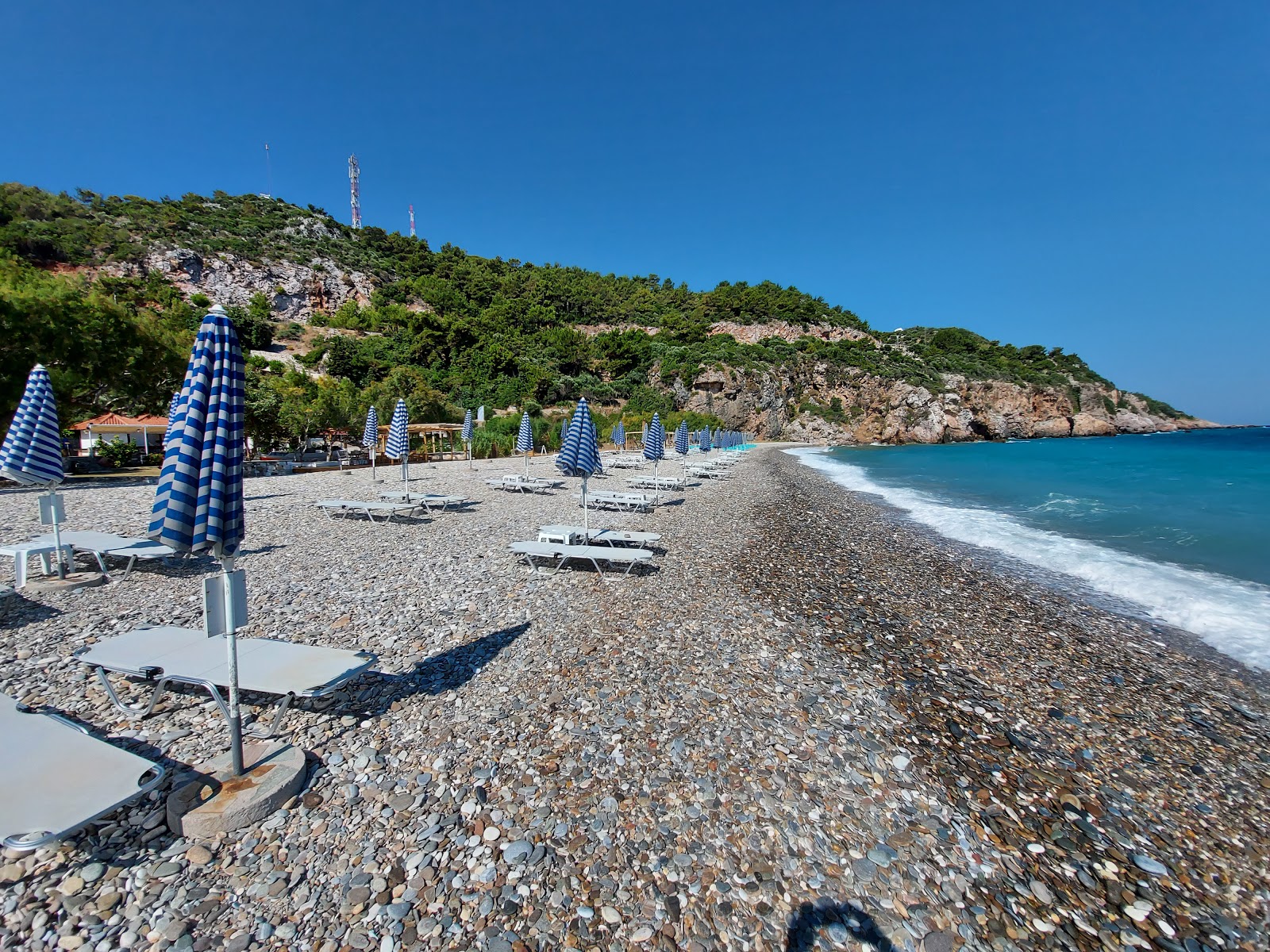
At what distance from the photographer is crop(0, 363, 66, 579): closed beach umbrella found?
6559 millimetres

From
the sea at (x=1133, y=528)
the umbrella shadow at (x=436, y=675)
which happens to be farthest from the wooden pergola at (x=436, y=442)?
the umbrella shadow at (x=436, y=675)

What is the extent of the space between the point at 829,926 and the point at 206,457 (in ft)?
12.9

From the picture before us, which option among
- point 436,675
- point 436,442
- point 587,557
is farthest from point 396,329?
point 436,675

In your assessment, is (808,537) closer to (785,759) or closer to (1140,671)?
(1140,671)

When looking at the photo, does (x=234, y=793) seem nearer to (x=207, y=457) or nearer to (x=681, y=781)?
(x=207, y=457)

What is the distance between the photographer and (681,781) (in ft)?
11.2

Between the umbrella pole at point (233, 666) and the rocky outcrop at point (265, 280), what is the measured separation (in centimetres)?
7446

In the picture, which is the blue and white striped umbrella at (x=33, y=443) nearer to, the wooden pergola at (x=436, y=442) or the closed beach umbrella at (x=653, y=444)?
the closed beach umbrella at (x=653, y=444)

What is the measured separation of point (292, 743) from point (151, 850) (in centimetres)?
93

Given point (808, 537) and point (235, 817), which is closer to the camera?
point (235, 817)

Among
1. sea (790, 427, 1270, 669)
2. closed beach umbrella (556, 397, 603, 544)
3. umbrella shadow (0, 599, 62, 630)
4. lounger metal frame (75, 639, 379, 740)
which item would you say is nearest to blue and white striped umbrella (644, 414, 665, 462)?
closed beach umbrella (556, 397, 603, 544)

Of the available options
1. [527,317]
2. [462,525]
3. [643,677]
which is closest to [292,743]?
[643,677]

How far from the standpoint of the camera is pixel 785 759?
12.0ft

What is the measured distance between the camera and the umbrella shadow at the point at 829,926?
2.41 m
